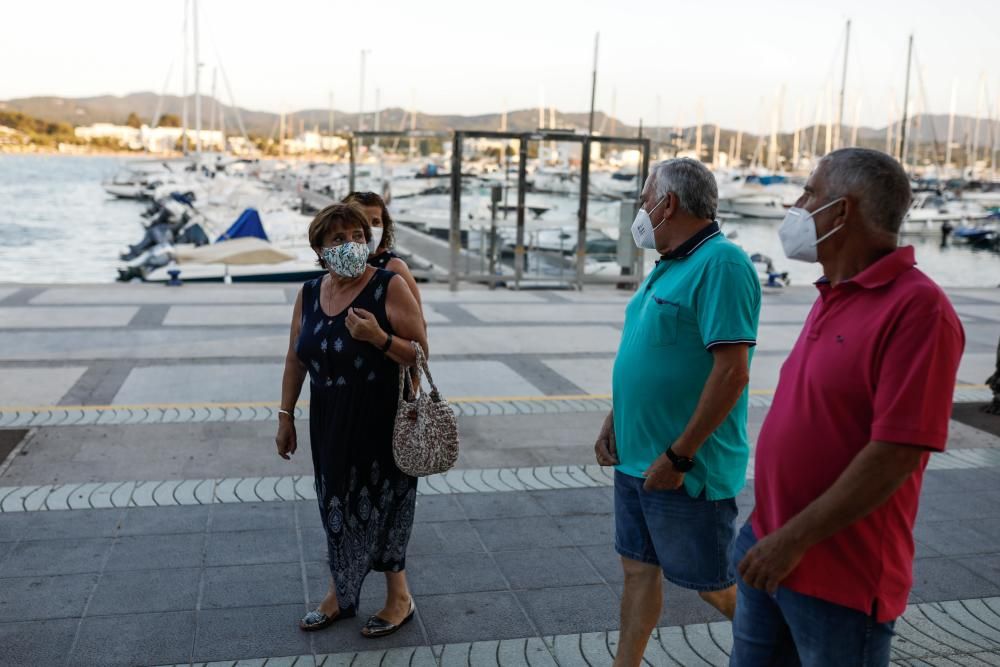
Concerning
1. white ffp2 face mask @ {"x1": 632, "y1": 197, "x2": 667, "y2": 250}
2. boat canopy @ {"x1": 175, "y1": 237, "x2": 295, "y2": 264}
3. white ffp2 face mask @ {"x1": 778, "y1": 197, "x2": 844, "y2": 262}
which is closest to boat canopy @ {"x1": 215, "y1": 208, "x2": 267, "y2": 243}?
boat canopy @ {"x1": 175, "y1": 237, "x2": 295, "y2": 264}

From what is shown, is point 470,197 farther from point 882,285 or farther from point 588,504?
point 882,285

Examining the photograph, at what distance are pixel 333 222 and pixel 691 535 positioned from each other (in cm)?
169

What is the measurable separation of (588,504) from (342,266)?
7.40 ft

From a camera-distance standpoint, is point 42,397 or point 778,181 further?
point 778,181

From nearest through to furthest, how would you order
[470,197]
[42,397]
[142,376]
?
[42,397]
[142,376]
[470,197]

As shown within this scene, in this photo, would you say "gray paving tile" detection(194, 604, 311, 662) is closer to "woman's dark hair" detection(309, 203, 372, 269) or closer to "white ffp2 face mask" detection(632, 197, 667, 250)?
"woman's dark hair" detection(309, 203, 372, 269)

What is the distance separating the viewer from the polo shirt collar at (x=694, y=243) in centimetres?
301

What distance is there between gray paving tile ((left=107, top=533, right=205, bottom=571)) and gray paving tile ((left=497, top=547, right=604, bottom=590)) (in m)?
1.35

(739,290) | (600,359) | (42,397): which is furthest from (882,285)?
(600,359)

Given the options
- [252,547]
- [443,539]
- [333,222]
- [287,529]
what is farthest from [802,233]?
[287,529]

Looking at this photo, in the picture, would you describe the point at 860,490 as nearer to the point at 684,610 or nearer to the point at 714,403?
the point at 714,403

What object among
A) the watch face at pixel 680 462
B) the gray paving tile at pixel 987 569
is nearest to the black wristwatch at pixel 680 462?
the watch face at pixel 680 462

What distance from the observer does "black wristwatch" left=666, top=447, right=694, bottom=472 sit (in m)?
2.92

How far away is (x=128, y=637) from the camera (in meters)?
3.63
